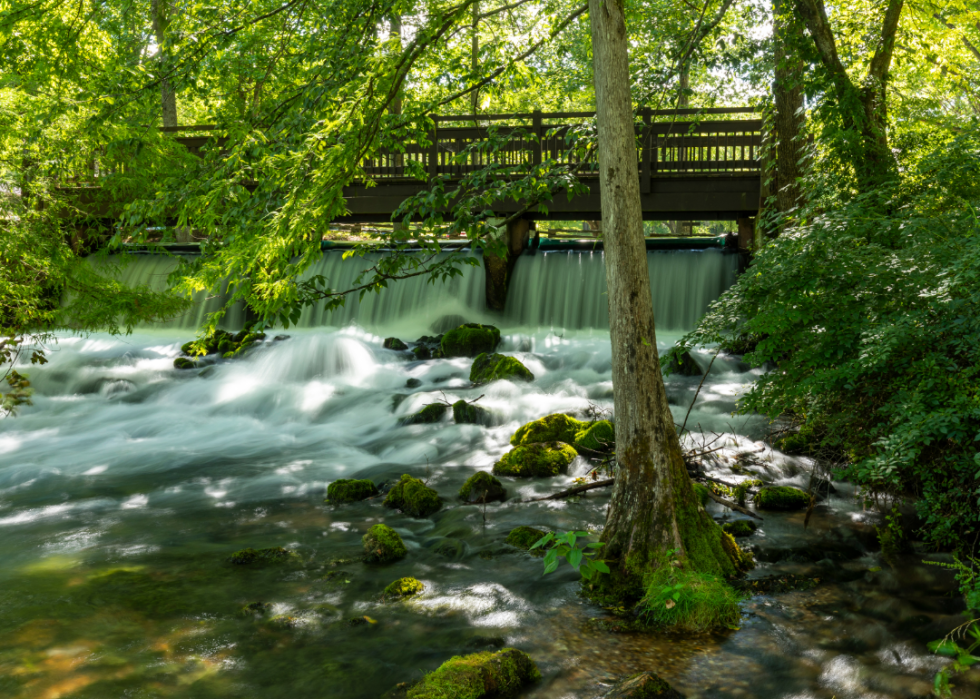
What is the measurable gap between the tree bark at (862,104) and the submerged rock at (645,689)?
206 inches

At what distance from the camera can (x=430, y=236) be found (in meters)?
5.64

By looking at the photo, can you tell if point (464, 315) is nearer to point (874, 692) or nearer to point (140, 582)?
point (140, 582)

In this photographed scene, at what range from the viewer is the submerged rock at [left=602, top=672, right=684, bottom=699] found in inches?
162

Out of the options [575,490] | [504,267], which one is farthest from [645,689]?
[504,267]

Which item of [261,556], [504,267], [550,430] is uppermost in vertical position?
[504,267]

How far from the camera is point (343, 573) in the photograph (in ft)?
20.5

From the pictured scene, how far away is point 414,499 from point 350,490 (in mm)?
906

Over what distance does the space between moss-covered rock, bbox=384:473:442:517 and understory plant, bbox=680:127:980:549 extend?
3.15m

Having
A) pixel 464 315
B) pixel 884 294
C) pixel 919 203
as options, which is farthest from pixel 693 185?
pixel 884 294

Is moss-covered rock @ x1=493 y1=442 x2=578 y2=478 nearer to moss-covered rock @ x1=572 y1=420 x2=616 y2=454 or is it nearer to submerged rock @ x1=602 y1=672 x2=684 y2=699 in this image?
moss-covered rock @ x1=572 y1=420 x2=616 y2=454

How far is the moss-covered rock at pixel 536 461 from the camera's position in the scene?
28.3ft

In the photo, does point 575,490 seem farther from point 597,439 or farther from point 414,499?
point 414,499

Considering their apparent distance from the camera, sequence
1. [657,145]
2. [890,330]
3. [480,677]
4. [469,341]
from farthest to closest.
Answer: [469,341] → [657,145] → [890,330] → [480,677]

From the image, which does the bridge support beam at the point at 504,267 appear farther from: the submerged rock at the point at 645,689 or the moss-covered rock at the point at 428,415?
the submerged rock at the point at 645,689
